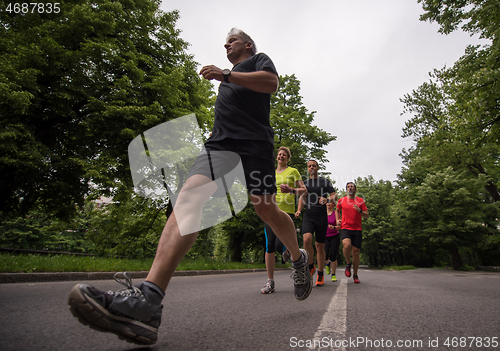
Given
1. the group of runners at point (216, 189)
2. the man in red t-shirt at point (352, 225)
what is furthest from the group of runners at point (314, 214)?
the group of runners at point (216, 189)

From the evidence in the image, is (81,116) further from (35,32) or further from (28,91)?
(35,32)

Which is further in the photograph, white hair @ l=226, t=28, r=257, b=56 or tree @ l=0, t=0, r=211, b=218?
tree @ l=0, t=0, r=211, b=218

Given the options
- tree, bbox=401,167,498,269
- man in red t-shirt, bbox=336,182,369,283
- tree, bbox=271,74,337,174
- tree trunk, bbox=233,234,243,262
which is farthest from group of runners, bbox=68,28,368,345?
tree, bbox=401,167,498,269

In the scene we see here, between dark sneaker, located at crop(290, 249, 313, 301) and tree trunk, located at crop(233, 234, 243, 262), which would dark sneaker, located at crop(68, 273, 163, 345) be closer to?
dark sneaker, located at crop(290, 249, 313, 301)

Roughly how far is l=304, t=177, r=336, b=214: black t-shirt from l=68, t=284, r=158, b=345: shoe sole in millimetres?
4406

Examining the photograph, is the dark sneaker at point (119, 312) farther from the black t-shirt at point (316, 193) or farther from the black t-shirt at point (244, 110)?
the black t-shirt at point (316, 193)

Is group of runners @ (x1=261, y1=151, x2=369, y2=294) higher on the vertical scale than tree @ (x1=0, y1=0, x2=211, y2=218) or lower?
lower

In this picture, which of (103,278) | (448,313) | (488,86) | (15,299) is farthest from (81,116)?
(488,86)

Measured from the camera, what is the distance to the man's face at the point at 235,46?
2627 mm

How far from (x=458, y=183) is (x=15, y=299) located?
1131 inches

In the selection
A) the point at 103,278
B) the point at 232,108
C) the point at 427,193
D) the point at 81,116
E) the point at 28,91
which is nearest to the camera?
the point at 232,108

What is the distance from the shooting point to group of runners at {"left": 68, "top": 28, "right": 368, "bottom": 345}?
55.8 inches

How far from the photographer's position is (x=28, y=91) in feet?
33.7

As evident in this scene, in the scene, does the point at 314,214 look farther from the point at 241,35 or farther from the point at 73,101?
the point at 73,101
